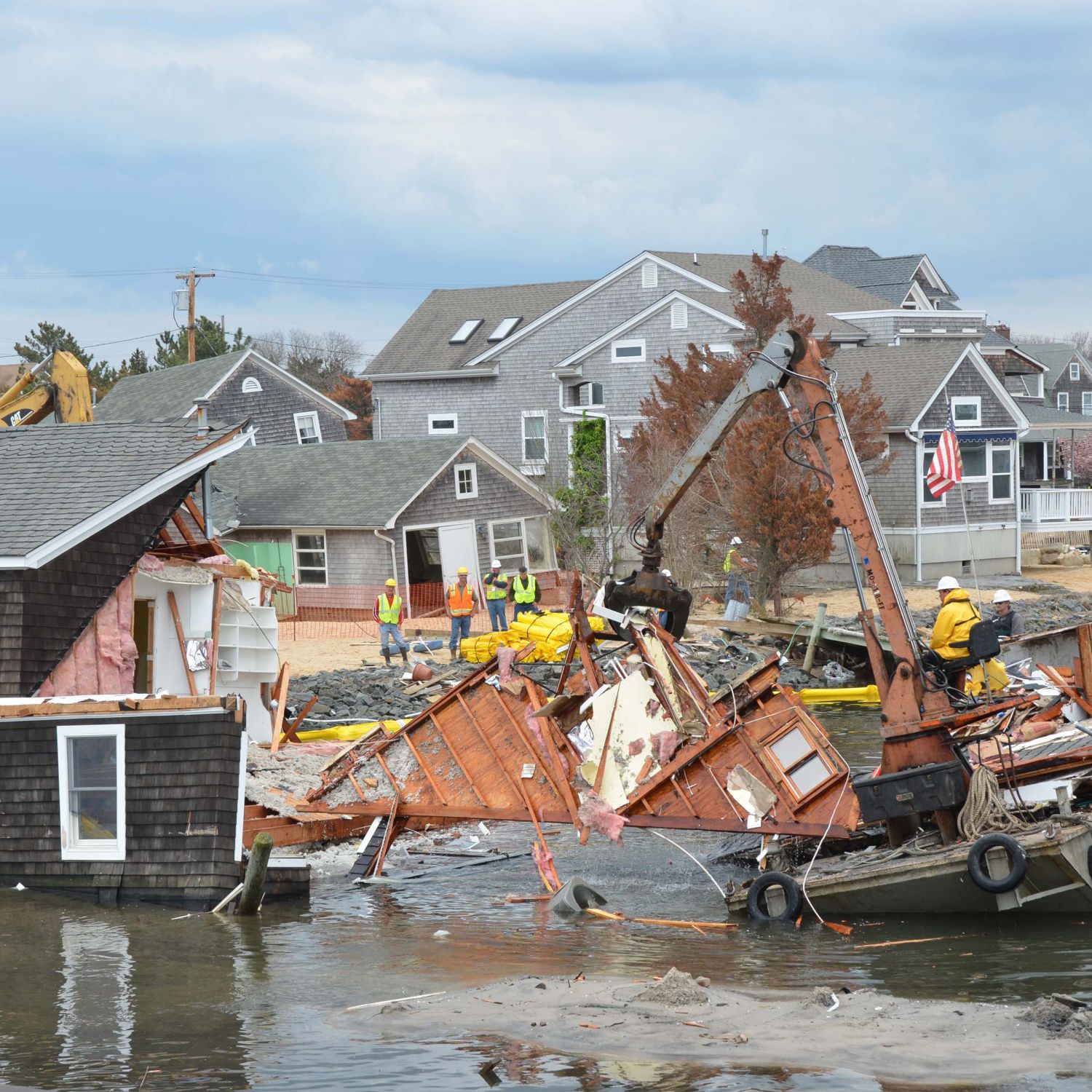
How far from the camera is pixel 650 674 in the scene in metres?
15.9

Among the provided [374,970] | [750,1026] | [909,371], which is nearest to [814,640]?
[909,371]

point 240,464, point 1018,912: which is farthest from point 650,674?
point 240,464

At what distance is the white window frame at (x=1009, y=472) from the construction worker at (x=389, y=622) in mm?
23040

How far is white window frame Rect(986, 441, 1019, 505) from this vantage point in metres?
46.8

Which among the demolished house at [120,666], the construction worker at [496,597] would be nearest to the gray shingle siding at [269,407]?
the construction worker at [496,597]

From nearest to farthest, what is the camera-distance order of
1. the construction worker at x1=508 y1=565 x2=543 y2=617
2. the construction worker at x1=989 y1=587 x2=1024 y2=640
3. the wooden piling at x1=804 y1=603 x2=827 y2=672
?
1. the construction worker at x1=989 y1=587 x2=1024 y2=640
2. the construction worker at x1=508 y1=565 x2=543 y2=617
3. the wooden piling at x1=804 y1=603 x2=827 y2=672

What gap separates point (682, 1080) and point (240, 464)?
117 feet

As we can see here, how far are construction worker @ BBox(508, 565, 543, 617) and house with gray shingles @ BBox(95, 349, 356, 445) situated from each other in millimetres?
18010

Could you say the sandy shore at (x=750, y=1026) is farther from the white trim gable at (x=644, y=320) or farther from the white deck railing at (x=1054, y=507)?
the white deck railing at (x=1054, y=507)

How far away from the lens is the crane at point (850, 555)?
14.7 metres

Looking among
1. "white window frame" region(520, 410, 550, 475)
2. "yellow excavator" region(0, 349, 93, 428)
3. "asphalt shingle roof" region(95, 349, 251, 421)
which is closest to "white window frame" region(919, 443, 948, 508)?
"white window frame" region(520, 410, 550, 475)

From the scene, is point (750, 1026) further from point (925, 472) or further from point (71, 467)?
point (925, 472)

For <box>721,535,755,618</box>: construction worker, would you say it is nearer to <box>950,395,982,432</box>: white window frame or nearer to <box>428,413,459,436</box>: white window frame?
<box>950,395,982,432</box>: white window frame

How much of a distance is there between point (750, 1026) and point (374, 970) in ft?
12.8
